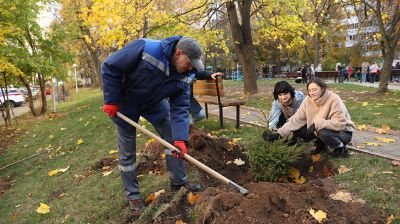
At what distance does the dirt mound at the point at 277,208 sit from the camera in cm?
293

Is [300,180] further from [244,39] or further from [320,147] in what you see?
[244,39]

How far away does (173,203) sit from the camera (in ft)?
12.1

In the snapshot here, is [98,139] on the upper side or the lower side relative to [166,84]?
lower

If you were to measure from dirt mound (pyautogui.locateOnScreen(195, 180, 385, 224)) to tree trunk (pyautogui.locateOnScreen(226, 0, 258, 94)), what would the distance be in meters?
10.5

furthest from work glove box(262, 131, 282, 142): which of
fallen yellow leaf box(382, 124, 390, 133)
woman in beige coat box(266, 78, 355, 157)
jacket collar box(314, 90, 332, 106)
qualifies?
fallen yellow leaf box(382, 124, 390, 133)

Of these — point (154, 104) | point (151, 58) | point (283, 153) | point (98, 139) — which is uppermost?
point (151, 58)

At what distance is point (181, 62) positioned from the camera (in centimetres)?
356

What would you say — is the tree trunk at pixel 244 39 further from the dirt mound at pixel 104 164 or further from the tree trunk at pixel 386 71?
the dirt mound at pixel 104 164

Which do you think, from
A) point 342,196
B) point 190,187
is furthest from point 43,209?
point 342,196

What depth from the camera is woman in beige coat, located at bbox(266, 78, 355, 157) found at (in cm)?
463

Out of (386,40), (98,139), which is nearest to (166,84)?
(98,139)

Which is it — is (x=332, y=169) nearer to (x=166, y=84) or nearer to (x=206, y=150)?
(x=206, y=150)

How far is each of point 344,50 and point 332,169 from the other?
145 feet

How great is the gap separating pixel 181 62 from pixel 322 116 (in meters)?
2.14
